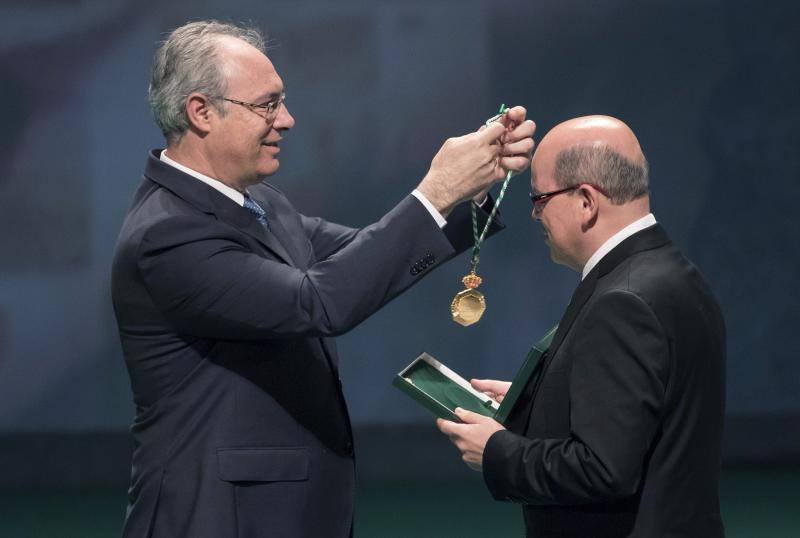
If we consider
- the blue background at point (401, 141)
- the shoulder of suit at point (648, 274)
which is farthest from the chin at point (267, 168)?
the blue background at point (401, 141)

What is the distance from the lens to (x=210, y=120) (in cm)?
225

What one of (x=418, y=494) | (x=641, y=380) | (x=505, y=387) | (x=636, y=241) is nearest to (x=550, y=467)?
(x=641, y=380)

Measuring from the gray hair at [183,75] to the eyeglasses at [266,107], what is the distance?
39 millimetres

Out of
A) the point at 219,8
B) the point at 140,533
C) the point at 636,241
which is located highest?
the point at 219,8

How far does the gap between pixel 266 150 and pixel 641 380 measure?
2.91ft

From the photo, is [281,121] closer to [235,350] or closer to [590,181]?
[235,350]

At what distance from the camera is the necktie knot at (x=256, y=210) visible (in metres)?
2.33

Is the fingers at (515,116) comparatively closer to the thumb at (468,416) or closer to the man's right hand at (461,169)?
the man's right hand at (461,169)

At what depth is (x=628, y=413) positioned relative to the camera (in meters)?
1.87

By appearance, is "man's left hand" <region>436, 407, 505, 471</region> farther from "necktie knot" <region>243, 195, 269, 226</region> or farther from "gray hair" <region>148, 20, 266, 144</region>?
"gray hair" <region>148, 20, 266, 144</region>

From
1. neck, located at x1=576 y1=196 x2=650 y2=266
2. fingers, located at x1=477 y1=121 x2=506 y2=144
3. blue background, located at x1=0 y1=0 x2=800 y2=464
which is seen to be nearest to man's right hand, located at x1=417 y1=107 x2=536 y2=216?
fingers, located at x1=477 y1=121 x2=506 y2=144

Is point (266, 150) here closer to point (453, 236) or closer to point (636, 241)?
point (453, 236)

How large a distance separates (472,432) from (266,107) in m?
0.75

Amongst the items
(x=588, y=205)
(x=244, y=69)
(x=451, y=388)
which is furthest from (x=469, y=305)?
(x=244, y=69)
